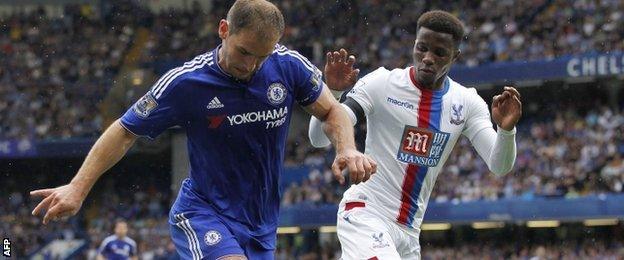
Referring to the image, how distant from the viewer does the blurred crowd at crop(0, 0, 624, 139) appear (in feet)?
99.8

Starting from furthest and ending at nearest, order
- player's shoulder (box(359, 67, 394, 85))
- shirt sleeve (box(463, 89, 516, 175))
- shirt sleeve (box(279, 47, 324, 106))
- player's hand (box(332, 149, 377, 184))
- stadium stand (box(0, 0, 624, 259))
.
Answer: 1. stadium stand (box(0, 0, 624, 259))
2. player's shoulder (box(359, 67, 394, 85))
3. shirt sleeve (box(463, 89, 516, 175))
4. shirt sleeve (box(279, 47, 324, 106))
5. player's hand (box(332, 149, 377, 184))

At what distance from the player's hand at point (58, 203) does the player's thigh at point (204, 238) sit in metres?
0.78

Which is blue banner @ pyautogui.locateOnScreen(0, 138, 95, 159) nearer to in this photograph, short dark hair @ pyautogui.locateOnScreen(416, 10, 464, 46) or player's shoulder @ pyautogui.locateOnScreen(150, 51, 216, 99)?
short dark hair @ pyautogui.locateOnScreen(416, 10, 464, 46)

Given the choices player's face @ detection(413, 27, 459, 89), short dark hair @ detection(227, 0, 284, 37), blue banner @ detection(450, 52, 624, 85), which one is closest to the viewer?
short dark hair @ detection(227, 0, 284, 37)

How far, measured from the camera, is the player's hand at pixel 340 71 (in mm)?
7172

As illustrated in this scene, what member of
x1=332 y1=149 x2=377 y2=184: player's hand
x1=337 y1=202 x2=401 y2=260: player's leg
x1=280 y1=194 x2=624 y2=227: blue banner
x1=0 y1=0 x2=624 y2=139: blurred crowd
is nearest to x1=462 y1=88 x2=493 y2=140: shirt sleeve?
x1=337 y1=202 x2=401 y2=260: player's leg

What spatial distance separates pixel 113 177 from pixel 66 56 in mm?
4205

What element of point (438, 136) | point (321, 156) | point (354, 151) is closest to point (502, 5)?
point (321, 156)

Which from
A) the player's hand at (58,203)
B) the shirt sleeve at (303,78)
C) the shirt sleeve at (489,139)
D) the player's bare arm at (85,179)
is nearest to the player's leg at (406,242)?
the shirt sleeve at (489,139)

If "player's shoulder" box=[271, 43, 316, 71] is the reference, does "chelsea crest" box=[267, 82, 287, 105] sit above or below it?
below

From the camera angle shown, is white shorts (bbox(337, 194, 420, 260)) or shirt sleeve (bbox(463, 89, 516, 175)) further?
shirt sleeve (bbox(463, 89, 516, 175))

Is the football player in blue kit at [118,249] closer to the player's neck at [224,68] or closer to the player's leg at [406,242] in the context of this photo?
the player's leg at [406,242]

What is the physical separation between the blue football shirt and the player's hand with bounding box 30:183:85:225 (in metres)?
0.60

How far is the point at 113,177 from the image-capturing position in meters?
37.7
